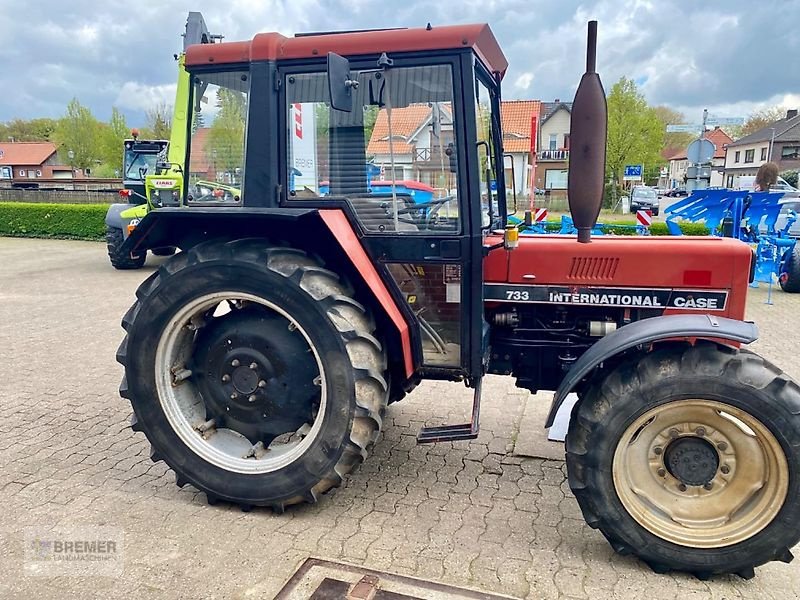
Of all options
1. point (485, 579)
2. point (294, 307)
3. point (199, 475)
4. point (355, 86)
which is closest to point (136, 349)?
point (199, 475)

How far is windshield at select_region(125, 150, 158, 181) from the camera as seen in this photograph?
1388cm

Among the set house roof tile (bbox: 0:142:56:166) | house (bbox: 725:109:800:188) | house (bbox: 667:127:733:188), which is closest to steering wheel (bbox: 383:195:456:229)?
house (bbox: 725:109:800:188)

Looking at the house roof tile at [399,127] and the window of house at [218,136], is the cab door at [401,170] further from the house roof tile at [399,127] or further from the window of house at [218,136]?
the window of house at [218,136]

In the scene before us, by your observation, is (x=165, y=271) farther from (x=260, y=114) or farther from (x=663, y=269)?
(x=663, y=269)

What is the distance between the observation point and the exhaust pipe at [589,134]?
2.43 meters

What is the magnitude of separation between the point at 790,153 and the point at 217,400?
62.2 m

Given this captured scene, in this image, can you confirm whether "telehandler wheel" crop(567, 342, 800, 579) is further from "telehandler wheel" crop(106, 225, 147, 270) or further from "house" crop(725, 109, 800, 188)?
"house" crop(725, 109, 800, 188)

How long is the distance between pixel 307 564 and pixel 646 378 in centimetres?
174

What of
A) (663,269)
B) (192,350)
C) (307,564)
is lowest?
(307,564)

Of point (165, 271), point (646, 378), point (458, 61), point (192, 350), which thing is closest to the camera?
point (646, 378)

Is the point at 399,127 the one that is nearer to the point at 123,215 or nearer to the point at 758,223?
the point at 758,223

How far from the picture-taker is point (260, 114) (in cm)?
305

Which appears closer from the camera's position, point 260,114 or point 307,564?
point 307,564

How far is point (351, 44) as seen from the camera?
292cm
